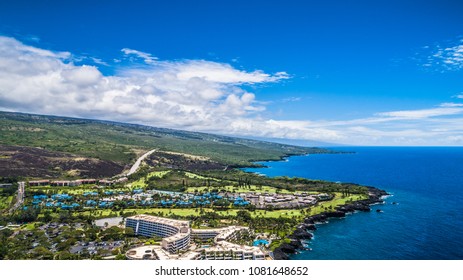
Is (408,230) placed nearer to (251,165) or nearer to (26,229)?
(26,229)

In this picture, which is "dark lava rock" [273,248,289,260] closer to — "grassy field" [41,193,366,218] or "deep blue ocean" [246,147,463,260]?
"deep blue ocean" [246,147,463,260]

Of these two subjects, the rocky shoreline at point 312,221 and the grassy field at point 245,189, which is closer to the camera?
the rocky shoreline at point 312,221

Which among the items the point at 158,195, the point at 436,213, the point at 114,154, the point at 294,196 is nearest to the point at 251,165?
the point at 114,154

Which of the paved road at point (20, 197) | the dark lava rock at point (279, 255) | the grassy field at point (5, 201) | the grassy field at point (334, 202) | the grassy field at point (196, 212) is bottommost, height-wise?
the grassy field at point (5, 201)

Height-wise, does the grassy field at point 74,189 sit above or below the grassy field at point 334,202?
below

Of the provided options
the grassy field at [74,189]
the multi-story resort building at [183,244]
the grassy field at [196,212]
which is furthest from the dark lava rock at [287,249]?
the grassy field at [74,189]

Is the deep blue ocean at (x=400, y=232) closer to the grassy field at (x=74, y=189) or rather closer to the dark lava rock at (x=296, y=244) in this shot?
the dark lava rock at (x=296, y=244)

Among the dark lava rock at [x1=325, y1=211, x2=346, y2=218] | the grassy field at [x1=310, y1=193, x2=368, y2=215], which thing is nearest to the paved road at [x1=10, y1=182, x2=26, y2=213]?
the grassy field at [x1=310, y1=193, x2=368, y2=215]
